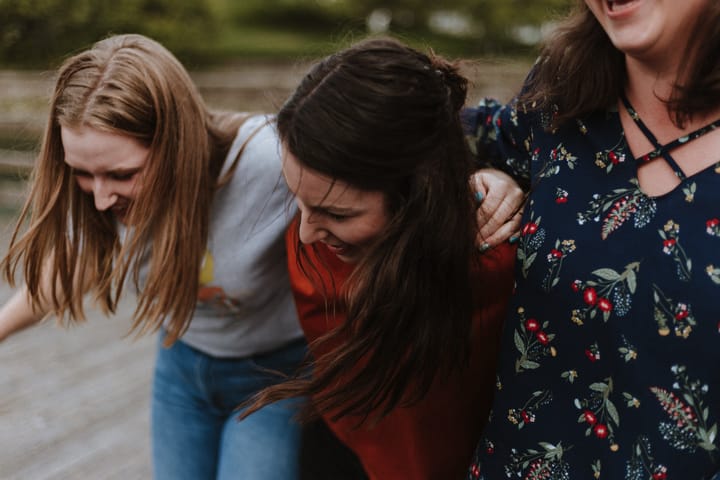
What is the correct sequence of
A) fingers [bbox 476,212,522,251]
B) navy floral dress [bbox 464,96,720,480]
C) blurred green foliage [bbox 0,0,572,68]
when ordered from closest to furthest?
navy floral dress [bbox 464,96,720,480]
fingers [bbox 476,212,522,251]
blurred green foliage [bbox 0,0,572,68]

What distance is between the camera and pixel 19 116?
825 centimetres

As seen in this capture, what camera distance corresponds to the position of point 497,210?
1.28 m

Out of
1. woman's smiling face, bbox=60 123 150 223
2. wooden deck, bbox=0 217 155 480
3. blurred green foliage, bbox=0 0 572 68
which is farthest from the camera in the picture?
blurred green foliage, bbox=0 0 572 68

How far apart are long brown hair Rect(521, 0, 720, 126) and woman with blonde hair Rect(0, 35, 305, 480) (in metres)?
0.66

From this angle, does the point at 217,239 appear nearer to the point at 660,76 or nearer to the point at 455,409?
the point at 455,409

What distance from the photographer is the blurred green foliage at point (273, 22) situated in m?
10.8

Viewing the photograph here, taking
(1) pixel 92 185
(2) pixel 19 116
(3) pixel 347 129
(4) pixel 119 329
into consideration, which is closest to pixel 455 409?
(3) pixel 347 129

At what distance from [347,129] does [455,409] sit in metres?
0.61

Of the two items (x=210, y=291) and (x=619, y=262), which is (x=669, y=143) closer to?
(x=619, y=262)

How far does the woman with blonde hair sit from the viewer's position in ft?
5.15

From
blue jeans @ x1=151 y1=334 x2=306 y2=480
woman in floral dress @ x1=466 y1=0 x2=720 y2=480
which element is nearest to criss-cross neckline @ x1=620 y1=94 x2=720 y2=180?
woman in floral dress @ x1=466 y1=0 x2=720 y2=480

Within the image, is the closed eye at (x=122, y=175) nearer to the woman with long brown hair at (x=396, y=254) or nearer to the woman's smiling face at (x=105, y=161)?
the woman's smiling face at (x=105, y=161)

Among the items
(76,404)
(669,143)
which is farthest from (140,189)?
(76,404)

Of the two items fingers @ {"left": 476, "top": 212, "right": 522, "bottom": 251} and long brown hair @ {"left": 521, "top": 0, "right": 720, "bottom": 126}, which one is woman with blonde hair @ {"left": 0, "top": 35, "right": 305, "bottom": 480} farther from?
long brown hair @ {"left": 521, "top": 0, "right": 720, "bottom": 126}
